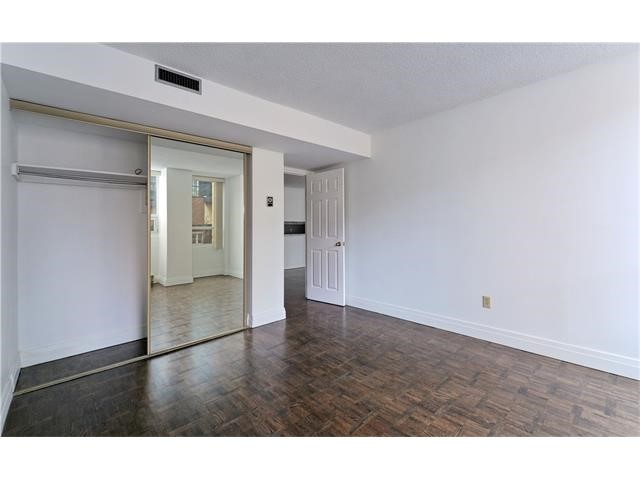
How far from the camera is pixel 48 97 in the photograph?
6.93 feet

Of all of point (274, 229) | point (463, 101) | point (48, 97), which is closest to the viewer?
point (48, 97)

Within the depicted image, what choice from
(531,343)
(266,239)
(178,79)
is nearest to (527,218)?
(531,343)

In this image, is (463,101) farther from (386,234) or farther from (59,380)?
(59,380)

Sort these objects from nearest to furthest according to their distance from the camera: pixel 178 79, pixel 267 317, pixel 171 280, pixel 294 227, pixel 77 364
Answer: pixel 178 79, pixel 77 364, pixel 171 280, pixel 267 317, pixel 294 227

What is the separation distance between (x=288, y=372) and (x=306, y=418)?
634mm

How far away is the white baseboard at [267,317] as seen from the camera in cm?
357

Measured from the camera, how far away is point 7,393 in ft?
6.36

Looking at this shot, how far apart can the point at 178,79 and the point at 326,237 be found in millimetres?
2912

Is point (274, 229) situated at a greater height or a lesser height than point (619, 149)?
lesser

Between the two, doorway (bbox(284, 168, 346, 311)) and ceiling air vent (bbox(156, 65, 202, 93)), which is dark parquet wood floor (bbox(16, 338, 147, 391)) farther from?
ceiling air vent (bbox(156, 65, 202, 93))

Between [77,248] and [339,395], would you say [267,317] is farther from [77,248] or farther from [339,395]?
[77,248]

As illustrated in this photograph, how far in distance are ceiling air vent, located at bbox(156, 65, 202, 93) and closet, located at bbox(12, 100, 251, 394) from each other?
63 cm

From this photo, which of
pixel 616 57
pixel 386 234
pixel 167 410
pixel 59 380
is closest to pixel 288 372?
pixel 167 410
